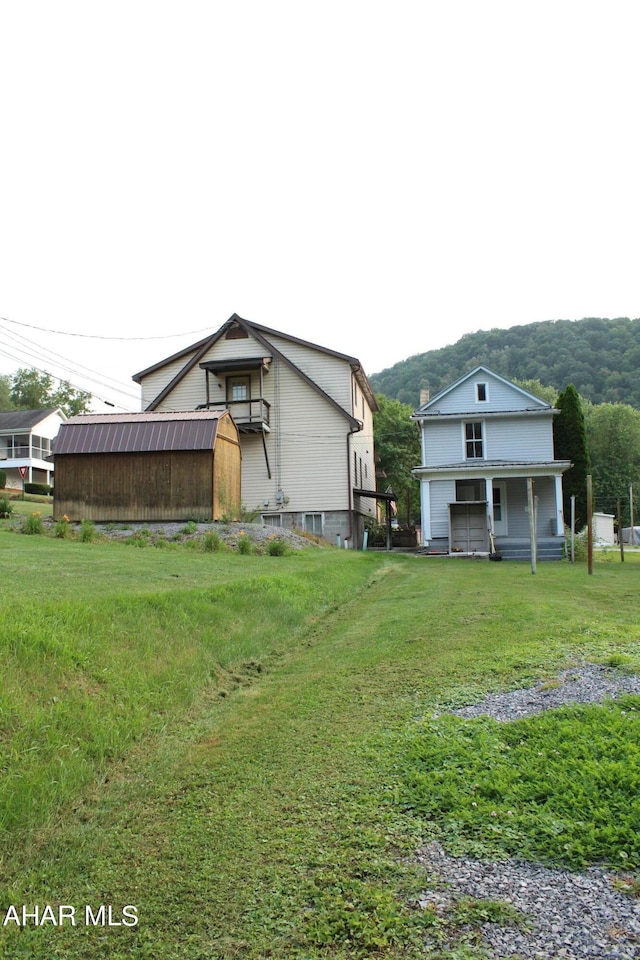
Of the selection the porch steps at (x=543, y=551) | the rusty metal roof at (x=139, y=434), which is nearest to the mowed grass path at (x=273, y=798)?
the rusty metal roof at (x=139, y=434)

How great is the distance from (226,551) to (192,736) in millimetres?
13749

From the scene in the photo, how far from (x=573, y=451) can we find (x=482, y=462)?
5.24 m

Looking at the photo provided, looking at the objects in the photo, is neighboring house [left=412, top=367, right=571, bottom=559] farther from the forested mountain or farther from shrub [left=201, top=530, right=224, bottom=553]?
the forested mountain

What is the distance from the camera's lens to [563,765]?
407 cm

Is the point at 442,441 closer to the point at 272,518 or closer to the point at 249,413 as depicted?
the point at 272,518

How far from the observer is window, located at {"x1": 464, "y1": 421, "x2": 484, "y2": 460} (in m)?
30.3

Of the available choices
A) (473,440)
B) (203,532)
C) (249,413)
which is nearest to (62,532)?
(203,532)

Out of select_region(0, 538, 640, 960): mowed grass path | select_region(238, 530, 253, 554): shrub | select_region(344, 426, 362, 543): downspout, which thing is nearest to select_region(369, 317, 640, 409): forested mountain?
select_region(344, 426, 362, 543): downspout

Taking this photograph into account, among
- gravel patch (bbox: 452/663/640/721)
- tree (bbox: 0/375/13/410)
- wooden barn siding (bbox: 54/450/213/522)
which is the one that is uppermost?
tree (bbox: 0/375/13/410)

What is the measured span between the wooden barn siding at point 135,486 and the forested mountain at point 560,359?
50362mm

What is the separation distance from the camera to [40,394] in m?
80.8

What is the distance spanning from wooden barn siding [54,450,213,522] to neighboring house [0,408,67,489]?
1354 inches

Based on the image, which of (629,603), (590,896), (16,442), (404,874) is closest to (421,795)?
(404,874)

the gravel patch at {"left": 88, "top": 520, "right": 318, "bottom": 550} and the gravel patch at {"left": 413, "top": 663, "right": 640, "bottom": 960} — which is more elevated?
the gravel patch at {"left": 88, "top": 520, "right": 318, "bottom": 550}
